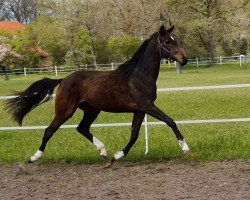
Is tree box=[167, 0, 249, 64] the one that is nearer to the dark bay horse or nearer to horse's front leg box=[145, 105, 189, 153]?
the dark bay horse

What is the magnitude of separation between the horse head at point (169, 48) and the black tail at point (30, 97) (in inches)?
75.3

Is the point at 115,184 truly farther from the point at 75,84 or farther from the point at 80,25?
the point at 80,25

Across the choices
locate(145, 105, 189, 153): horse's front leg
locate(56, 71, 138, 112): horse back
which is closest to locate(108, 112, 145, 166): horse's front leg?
locate(56, 71, 138, 112): horse back

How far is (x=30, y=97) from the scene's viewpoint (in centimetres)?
784

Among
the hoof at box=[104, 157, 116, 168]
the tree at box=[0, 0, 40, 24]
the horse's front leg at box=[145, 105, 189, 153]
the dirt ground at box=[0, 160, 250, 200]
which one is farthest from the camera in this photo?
the tree at box=[0, 0, 40, 24]

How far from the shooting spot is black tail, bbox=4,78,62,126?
25.6ft

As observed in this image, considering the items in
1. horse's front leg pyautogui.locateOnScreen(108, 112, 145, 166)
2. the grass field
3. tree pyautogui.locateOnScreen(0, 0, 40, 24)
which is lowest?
the grass field

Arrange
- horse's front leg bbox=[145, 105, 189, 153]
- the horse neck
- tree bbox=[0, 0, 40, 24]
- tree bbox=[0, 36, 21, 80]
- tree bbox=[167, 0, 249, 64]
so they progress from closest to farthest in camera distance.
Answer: horse's front leg bbox=[145, 105, 189, 153] < the horse neck < tree bbox=[167, 0, 249, 64] < tree bbox=[0, 36, 21, 80] < tree bbox=[0, 0, 40, 24]

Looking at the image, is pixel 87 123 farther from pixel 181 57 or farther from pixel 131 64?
pixel 181 57

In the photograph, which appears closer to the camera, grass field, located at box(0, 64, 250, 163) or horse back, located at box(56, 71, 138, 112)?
horse back, located at box(56, 71, 138, 112)

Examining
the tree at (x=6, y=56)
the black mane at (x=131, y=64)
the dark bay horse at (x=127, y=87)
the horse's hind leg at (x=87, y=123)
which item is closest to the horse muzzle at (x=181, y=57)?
the dark bay horse at (x=127, y=87)

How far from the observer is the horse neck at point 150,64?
712 cm

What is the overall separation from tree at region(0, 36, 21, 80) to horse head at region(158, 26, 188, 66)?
137ft

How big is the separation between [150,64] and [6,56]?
4400 centimetres
